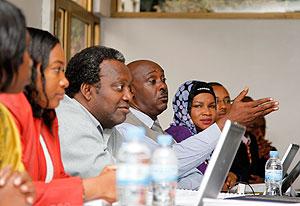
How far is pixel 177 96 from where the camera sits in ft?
14.8

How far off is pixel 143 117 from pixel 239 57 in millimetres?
3024

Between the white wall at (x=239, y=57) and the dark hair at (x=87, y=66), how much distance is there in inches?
144

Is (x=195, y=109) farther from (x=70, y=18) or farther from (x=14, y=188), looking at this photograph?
(x=14, y=188)

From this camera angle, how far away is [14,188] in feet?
5.82

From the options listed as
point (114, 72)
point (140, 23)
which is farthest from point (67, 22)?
point (114, 72)

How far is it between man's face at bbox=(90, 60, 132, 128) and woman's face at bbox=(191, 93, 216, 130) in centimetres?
135

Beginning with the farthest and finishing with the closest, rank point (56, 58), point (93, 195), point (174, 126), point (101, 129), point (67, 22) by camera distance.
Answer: point (67, 22) < point (174, 126) < point (101, 129) < point (56, 58) < point (93, 195)

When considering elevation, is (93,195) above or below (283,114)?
above

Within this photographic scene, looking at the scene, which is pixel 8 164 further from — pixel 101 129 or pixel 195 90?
pixel 195 90

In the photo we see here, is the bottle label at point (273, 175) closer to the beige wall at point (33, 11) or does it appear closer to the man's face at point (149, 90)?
the man's face at point (149, 90)

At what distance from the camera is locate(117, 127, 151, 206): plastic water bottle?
69.2 inches

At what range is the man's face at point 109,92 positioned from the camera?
2996mm

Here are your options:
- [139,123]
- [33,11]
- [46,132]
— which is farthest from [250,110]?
[33,11]

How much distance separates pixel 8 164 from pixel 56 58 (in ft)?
1.73
